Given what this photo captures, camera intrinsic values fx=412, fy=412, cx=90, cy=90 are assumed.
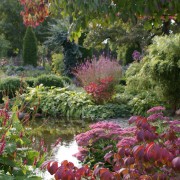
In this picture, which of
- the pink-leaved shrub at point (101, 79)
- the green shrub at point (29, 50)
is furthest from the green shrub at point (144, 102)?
the green shrub at point (29, 50)

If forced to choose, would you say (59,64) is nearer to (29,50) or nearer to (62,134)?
(29,50)

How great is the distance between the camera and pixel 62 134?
27.3 ft

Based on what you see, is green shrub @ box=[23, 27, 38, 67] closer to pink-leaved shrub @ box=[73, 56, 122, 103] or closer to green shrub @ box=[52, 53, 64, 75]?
green shrub @ box=[52, 53, 64, 75]

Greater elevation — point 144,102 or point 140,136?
point 140,136

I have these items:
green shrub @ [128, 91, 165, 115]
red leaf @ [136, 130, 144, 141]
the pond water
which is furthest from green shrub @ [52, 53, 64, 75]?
red leaf @ [136, 130, 144, 141]

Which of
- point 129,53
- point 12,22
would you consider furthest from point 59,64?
point 12,22

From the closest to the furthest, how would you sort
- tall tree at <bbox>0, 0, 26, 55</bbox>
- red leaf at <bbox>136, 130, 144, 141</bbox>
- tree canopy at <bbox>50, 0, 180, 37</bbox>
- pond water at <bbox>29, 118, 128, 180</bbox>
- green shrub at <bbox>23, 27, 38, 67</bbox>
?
1. red leaf at <bbox>136, 130, 144, 141</bbox>
2. tree canopy at <bbox>50, 0, 180, 37</bbox>
3. pond water at <bbox>29, 118, 128, 180</bbox>
4. green shrub at <bbox>23, 27, 38, 67</bbox>
5. tall tree at <bbox>0, 0, 26, 55</bbox>

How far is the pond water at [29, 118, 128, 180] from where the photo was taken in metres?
6.23

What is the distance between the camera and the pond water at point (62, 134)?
20.5 feet

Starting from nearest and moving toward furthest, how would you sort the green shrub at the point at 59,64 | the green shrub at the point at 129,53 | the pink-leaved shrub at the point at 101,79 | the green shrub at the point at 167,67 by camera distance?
the green shrub at the point at 167,67 < the pink-leaved shrub at the point at 101,79 < the green shrub at the point at 59,64 < the green shrub at the point at 129,53

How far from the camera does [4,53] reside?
95.4 feet

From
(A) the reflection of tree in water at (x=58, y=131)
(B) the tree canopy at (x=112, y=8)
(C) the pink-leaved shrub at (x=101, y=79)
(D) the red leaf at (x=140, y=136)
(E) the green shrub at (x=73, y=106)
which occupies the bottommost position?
(A) the reflection of tree in water at (x=58, y=131)

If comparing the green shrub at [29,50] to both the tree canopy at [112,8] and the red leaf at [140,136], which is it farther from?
the red leaf at [140,136]

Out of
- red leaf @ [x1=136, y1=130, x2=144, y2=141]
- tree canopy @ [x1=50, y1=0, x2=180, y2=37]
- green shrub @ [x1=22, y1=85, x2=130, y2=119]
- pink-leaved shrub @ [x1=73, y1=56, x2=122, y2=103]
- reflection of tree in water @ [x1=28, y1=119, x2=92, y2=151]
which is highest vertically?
tree canopy @ [x1=50, y1=0, x2=180, y2=37]
